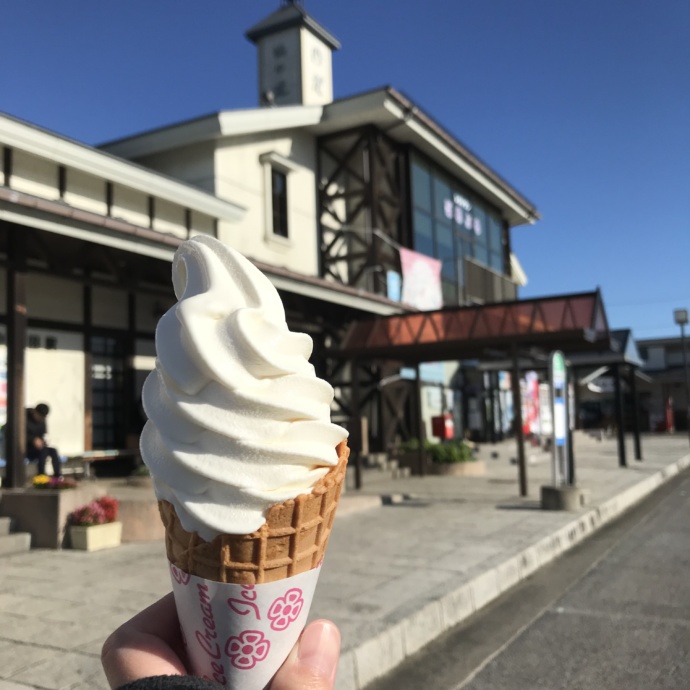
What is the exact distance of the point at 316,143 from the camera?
1911 centimetres

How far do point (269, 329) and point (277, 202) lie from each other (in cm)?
1538

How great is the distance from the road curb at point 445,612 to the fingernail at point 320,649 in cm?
257

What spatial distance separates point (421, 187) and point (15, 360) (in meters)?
16.1

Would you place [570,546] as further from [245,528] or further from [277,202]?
[277,202]

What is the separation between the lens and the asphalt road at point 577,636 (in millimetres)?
4492

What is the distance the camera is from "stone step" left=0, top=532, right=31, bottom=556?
7.82 metres

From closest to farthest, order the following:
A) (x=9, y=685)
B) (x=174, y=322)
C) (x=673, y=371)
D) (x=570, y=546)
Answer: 1. (x=174, y=322)
2. (x=9, y=685)
3. (x=570, y=546)
4. (x=673, y=371)

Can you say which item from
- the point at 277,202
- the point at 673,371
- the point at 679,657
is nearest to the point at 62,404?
the point at 277,202

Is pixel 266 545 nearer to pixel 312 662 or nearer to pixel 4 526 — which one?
pixel 312 662

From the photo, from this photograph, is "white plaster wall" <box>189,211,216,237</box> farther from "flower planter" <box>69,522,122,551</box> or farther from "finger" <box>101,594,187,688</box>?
"finger" <box>101,594,187,688</box>

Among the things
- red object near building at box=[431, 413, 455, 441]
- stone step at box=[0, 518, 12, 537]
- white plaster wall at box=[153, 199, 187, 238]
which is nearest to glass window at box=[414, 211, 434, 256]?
red object near building at box=[431, 413, 455, 441]

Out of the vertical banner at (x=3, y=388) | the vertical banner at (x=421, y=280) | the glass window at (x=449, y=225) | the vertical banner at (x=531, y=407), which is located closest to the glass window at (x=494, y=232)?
the glass window at (x=449, y=225)

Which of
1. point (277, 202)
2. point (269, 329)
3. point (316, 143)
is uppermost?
point (316, 143)

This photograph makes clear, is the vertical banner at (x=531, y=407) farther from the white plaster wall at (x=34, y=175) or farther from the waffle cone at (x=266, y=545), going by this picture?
the waffle cone at (x=266, y=545)
